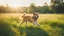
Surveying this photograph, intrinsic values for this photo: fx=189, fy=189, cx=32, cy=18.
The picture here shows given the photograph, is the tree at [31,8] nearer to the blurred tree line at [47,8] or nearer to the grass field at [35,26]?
the blurred tree line at [47,8]

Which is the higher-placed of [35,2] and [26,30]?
[35,2]

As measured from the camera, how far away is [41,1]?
Answer: 2.21 meters

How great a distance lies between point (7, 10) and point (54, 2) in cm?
56

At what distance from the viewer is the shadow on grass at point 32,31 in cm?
220

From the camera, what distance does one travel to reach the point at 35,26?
2203 millimetres

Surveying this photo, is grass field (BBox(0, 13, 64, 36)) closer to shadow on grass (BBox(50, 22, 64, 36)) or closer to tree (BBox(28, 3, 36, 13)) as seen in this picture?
shadow on grass (BBox(50, 22, 64, 36))

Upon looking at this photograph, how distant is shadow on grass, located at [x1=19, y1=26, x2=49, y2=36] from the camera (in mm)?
2195

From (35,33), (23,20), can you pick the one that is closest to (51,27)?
(35,33)

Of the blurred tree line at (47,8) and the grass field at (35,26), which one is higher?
the blurred tree line at (47,8)

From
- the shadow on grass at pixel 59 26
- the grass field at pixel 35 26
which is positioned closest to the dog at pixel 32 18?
the grass field at pixel 35 26

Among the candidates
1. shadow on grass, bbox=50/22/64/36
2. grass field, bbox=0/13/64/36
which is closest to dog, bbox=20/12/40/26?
grass field, bbox=0/13/64/36

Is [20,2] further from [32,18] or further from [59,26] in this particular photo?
[59,26]

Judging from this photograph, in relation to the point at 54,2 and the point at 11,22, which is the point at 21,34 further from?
the point at 54,2

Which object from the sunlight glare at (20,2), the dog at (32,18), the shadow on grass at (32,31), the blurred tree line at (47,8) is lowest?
the shadow on grass at (32,31)
